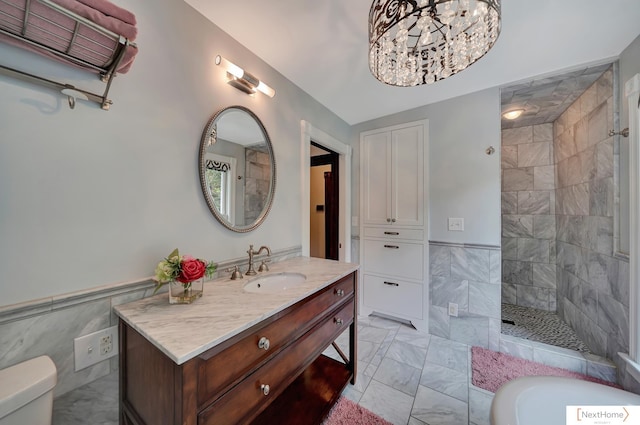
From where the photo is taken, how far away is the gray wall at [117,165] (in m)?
0.77

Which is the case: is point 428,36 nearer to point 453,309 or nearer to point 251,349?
point 251,349

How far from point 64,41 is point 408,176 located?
250 cm

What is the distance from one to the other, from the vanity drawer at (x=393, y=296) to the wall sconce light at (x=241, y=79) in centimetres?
221

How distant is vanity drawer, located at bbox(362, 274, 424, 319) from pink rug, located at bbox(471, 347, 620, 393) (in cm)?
60

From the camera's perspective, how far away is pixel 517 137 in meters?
2.97

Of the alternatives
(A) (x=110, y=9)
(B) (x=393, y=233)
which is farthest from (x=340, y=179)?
(A) (x=110, y=9)

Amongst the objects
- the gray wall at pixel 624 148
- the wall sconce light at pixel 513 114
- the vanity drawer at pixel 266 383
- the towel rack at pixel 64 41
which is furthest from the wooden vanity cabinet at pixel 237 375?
the wall sconce light at pixel 513 114

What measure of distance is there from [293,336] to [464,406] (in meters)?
1.33

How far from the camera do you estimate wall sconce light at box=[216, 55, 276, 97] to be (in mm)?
1328

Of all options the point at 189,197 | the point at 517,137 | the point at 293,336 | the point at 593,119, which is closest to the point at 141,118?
the point at 189,197

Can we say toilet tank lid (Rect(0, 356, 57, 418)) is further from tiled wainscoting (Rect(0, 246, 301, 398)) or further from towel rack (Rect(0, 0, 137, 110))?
towel rack (Rect(0, 0, 137, 110))

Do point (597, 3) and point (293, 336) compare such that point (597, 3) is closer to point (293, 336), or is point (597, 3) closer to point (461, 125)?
point (461, 125)

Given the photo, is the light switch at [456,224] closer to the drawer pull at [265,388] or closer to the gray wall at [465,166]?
the gray wall at [465,166]

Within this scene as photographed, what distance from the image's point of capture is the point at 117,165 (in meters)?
0.97
